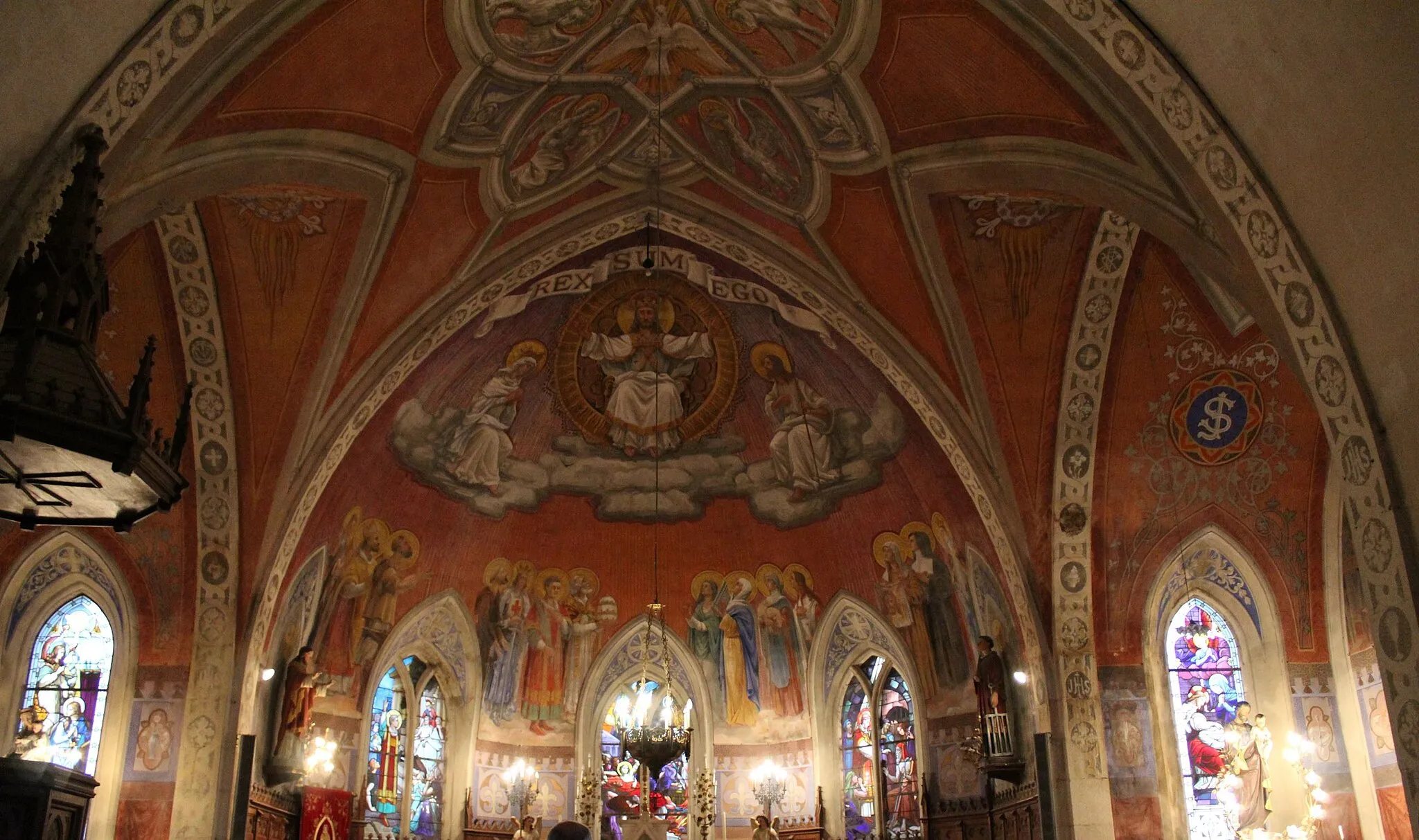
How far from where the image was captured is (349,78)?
11945 mm

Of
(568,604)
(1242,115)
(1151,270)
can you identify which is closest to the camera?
(1242,115)

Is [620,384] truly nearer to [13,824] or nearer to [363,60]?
[363,60]

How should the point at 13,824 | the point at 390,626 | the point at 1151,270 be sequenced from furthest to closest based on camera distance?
the point at 390,626
the point at 1151,270
the point at 13,824

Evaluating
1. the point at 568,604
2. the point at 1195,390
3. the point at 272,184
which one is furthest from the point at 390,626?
the point at 1195,390

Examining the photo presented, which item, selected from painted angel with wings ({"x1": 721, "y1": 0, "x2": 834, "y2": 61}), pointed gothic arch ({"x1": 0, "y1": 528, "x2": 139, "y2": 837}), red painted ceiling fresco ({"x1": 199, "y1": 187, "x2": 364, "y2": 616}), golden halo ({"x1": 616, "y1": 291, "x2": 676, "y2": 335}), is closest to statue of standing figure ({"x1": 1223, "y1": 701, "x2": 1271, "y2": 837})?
painted angel with wings ({"x1": 721, "y1": 0, "x2": 834, "y2": 61})

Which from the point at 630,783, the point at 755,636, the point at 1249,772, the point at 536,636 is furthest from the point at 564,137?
the point at 1249,772

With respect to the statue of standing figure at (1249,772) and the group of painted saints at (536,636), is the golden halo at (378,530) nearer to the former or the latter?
the group of painted saints at (536,636)

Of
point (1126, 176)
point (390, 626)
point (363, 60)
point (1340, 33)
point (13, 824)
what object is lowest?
point (13, 824)

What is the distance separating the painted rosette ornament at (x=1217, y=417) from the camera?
47.4ft

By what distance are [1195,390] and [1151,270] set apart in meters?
1.73

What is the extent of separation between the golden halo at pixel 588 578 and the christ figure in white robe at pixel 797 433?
3510 millimetres

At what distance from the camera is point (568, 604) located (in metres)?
20.1

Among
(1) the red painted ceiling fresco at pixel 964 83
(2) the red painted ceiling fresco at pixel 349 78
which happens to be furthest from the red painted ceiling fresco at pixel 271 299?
(1) the red painted ceiling fresco at pixel 964 83

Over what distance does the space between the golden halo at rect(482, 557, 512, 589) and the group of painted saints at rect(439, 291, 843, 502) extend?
1.23 m
